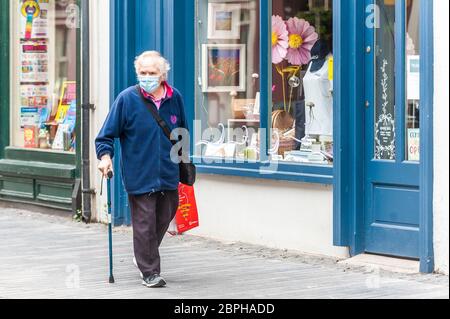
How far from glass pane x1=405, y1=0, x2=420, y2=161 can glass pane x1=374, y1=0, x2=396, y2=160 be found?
18 cm

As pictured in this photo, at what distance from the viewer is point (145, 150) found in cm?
805

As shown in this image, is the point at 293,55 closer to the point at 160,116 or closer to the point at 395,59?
the point at 395,59

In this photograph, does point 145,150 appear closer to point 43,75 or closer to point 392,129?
point 392,129

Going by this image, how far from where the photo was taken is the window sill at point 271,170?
9.54 m

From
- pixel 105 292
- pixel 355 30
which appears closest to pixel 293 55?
pixel 355 30

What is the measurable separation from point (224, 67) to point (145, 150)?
3121 mm

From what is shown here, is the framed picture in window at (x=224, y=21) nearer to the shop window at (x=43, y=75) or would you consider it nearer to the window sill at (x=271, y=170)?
the window sill at (x=271, y=170)

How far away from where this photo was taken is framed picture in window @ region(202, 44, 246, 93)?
10805mm

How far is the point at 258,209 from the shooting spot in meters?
10.2

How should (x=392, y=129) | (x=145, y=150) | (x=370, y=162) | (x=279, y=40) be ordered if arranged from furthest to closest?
(x=279, y=40), (x=370, y=162), (x=392, y=129), (x=145, y=150)

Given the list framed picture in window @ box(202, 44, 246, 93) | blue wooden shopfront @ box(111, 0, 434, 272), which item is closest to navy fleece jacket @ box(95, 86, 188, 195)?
blue wooden shopfront @ box(111, 0, 434, 272)

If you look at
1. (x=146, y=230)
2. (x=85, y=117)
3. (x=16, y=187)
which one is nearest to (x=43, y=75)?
(x=16, y=187)

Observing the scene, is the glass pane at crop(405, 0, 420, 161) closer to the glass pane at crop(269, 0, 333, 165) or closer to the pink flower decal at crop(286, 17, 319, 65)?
the glass pane at crop(269, 0, 333, 165)

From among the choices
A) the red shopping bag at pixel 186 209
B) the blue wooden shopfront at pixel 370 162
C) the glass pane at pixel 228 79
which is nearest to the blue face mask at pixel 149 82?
the red shopping bag at pixel 186 209
